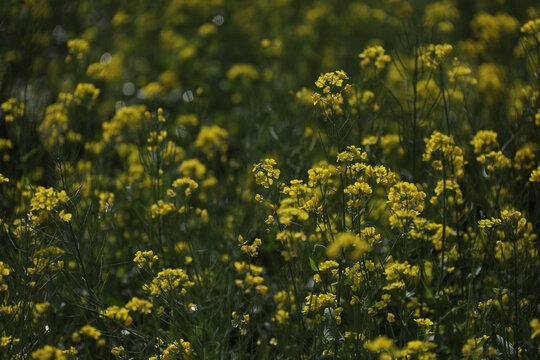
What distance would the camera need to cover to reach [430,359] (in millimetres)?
2039

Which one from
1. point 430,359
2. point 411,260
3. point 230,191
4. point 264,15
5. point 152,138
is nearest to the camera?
point 430,359

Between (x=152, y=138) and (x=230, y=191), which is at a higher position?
(x=152, y=138)

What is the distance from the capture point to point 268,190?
333 centimetres

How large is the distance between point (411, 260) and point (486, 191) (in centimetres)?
78

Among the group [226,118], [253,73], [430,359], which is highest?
[430,359]

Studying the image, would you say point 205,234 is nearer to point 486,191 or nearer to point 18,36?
point 486,191

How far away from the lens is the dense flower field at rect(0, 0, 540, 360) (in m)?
2.38

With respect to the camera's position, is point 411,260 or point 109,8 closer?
point 411,260

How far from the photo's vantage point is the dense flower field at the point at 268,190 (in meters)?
2.38

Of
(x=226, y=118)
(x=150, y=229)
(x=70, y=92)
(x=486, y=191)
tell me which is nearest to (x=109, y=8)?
(x=226, y=118)

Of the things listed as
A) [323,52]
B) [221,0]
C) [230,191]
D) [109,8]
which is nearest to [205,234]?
[230,191]

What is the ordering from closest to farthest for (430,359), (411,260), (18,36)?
(430,359), (411,260), (18,36)

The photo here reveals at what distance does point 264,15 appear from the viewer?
7.17 meters

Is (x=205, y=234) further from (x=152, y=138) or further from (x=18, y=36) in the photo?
(x=18, y=36)
